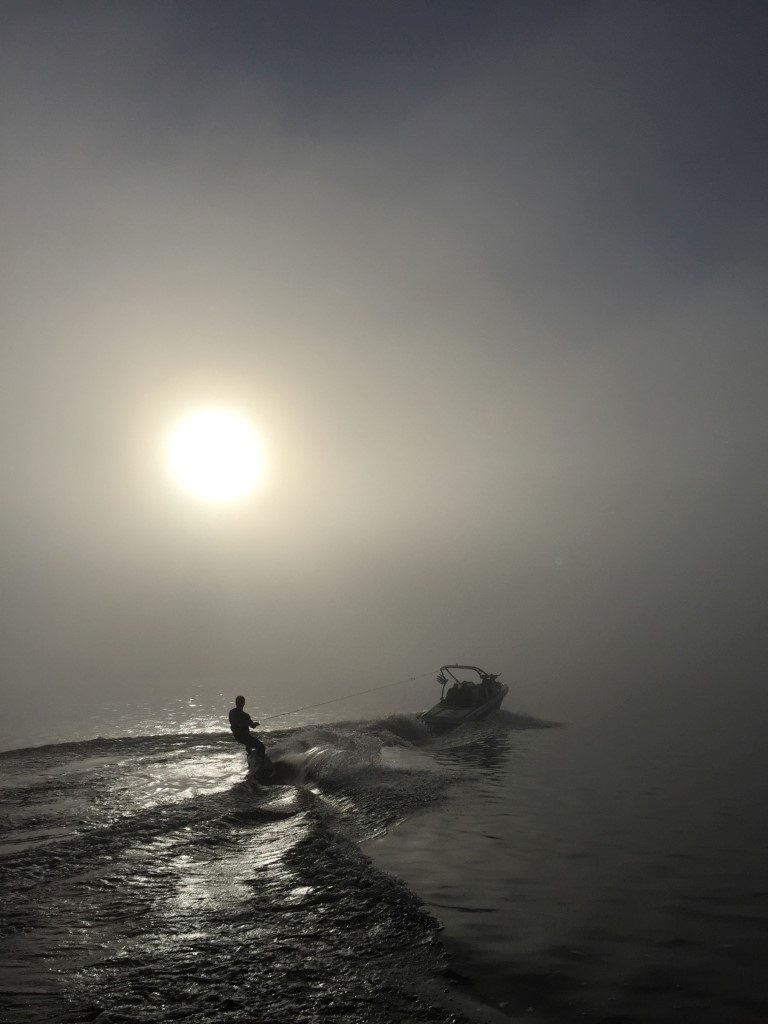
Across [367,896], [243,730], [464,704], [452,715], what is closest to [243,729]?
[243,730]

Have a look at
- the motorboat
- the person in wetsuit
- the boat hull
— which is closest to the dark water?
the person in wetsuit

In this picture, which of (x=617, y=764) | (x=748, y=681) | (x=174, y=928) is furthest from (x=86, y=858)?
(x=748, y=681)

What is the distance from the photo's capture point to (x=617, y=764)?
22156 mm

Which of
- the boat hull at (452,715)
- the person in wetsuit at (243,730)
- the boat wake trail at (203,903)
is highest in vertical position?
the person in wetsuit at (243,730)

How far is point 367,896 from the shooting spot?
30.5 feet

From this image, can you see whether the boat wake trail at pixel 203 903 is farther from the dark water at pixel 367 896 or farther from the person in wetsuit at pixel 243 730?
the person in wetsuit at pixel 243 730

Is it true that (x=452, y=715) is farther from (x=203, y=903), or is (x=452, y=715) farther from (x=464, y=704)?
(x=203, y=903)

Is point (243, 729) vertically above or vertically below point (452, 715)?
above

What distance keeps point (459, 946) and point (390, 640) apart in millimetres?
118006

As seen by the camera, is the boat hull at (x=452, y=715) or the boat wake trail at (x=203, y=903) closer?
the boat wake trail at (x=203, y=903)

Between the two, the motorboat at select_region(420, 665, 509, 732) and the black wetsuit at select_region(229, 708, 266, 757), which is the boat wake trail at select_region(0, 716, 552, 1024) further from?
the motorboat at select_region(420, 665, 509, 732)

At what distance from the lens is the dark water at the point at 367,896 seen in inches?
263

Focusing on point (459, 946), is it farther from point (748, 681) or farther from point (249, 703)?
point (748, 681)

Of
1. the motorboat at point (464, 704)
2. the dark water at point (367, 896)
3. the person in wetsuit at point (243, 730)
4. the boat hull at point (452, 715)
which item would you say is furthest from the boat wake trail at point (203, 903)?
the motorboat at point (464, 704)
